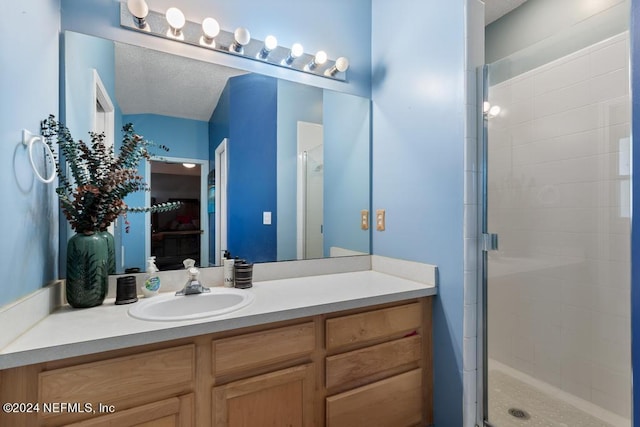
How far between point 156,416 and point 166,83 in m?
1.43

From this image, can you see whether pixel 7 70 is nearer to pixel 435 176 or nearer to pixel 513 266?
pixel 435 176

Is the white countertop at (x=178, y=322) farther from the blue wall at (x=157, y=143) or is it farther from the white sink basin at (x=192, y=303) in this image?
the blue wall at (x=157, y=143)

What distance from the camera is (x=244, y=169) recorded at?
1717mm

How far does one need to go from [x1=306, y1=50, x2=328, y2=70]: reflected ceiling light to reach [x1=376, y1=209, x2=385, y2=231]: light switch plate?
96 centimetres

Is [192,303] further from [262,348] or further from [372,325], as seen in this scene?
[372,325]

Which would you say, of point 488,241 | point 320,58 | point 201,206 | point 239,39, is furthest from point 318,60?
point 488,241

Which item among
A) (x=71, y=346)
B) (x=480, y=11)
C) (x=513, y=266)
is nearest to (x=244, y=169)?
(x=71, y=346)

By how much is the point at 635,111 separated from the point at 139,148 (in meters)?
1.87

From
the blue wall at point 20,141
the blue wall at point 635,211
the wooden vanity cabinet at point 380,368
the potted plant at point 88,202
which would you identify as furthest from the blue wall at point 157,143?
the blue wall at point 635,211

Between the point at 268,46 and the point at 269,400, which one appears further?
the point at 268,46

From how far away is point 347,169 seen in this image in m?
2.00

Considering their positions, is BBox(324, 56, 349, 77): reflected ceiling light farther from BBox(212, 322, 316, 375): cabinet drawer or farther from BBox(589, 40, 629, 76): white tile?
BBox(212, 322, 316, 375): cabinet drawer

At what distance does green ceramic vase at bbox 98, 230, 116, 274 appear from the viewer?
1.22 meters

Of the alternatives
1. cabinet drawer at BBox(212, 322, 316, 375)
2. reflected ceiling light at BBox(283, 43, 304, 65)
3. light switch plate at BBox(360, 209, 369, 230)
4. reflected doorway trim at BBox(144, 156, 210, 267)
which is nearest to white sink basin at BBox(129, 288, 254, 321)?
cabinet drawer at BBox(212, 322, 316, 375)
